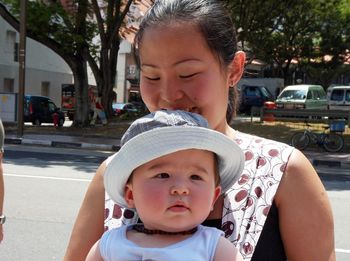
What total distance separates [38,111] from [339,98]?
49.7 ft

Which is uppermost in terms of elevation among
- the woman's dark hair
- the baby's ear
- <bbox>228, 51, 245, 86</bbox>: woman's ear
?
the woman's dark hair

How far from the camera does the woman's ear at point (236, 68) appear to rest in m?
1.55

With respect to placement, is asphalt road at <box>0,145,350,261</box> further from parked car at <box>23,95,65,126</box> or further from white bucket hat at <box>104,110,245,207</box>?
parked car at <box>23,95,65,126</box>

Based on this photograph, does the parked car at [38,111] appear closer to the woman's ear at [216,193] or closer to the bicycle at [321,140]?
the bicycle at [321,140]

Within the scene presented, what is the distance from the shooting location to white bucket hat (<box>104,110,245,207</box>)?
1.29 m

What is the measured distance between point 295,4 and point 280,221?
23.9 metres

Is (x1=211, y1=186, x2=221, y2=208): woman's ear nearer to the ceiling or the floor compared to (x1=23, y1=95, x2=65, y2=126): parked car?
nearer to the ceiling

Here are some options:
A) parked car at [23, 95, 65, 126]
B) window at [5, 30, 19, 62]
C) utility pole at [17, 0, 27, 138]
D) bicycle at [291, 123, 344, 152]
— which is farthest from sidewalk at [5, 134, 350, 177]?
window at [5, 30, 19, 62]

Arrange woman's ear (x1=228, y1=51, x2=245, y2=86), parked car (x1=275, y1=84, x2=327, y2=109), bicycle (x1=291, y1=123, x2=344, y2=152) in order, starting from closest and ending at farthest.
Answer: woman's ear (x1=228, y1=51, x2=245, y2=86) → bicycle (x1=291, y1=123, x2=344, y2=152) → parked car (x1=275, y1=84, x2=327, y2=109)

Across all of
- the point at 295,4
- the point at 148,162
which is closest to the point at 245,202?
the point at 148,162

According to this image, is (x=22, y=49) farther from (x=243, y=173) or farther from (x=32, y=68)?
(x=32, y=68)

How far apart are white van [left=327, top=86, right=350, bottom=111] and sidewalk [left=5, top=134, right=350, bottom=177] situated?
13995mm

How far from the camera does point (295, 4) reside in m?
24.1

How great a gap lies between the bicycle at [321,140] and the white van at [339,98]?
13393 mm
